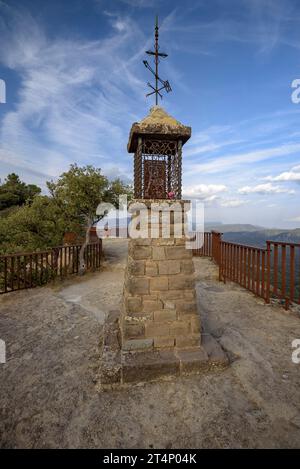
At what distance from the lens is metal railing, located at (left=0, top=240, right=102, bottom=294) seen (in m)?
6.92

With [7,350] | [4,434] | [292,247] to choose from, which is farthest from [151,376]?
[292,247]

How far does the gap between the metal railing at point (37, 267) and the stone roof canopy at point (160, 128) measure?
5.85 m

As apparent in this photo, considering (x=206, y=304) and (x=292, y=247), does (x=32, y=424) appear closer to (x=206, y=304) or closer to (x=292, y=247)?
(x=206, y=304)

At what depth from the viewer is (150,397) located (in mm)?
2756

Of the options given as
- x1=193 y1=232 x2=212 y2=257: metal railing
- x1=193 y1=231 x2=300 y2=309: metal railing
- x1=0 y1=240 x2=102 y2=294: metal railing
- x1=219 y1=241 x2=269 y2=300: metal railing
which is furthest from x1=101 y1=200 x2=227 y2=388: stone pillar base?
x1=193 y1=232 x2=212 y2=257: metal railing

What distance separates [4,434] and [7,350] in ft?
5.98

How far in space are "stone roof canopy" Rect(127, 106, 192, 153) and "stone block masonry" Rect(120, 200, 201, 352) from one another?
0.99 m

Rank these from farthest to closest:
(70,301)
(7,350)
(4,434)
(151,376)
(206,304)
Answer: (70,301)
(206,304)
(7,350)
(151,376)
(4,434)

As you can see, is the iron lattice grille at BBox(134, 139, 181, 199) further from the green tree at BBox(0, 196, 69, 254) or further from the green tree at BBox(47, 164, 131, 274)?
the green tree at BBox(0, 196, 69, 254)

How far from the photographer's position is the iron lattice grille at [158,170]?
11.0 feet

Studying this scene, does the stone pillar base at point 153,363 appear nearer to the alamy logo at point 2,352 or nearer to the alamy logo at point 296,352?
the alamy logo at point 296,352

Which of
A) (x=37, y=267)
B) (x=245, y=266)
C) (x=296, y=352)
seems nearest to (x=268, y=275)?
A: (x=245, y=266)
